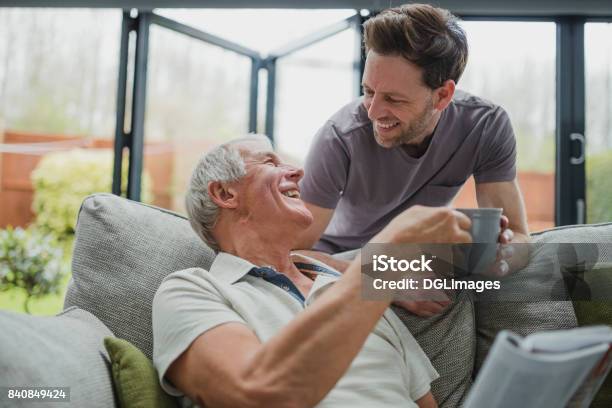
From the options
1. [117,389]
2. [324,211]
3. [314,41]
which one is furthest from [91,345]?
[314,41]

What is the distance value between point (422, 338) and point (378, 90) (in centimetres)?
70

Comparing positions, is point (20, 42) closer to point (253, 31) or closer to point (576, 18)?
point (253, 31)

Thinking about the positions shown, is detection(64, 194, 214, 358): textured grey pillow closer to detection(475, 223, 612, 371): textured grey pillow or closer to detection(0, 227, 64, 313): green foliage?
detection(475, 223, 612, 371): textured grey pillow

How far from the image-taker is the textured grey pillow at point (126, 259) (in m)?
1.39

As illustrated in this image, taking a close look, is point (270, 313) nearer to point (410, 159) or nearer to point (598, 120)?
point (410, 159)

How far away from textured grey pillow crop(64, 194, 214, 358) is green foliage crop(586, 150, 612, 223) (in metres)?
3.03

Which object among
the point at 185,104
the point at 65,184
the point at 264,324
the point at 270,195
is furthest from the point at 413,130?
the point at 65,184

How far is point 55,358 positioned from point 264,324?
39 cm

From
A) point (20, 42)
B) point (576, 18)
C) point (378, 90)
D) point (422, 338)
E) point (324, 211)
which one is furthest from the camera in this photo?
point (20, 42)

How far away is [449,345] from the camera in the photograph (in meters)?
1.47

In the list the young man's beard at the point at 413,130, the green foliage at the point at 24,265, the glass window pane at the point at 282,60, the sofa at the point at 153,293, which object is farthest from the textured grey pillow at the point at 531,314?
the green foliage at the point at 24,265

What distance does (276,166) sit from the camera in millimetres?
1508

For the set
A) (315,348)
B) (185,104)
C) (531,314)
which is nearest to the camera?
(315,348)

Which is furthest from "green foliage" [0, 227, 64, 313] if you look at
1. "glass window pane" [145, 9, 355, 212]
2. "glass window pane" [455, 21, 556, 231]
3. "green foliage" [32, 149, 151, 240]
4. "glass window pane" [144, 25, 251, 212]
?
"glass window pane" [455, 21, 556, 231]
